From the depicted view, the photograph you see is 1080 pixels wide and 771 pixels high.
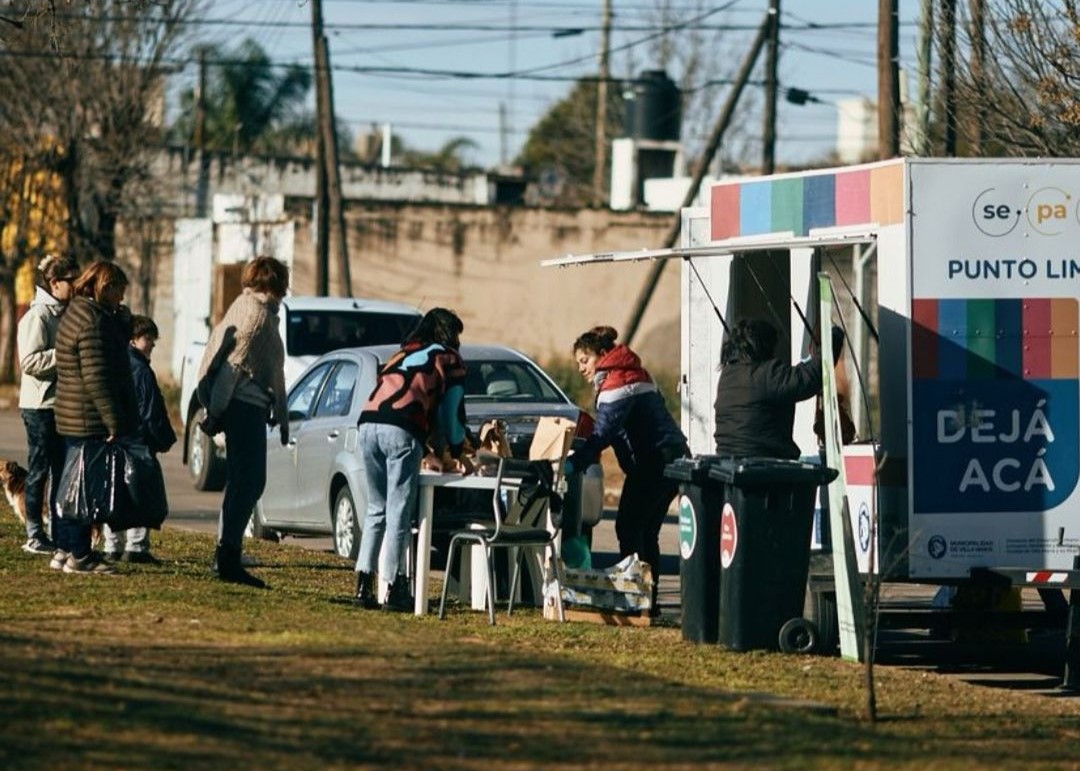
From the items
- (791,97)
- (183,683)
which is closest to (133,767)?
(183,683)

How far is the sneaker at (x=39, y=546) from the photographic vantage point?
14.0m

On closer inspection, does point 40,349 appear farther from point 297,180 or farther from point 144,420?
point 297,180

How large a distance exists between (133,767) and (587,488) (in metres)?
8.54

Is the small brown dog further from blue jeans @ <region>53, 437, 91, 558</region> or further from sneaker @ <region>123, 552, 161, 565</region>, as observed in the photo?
blue jeans @ <region>53, 437, 91, 558</region>

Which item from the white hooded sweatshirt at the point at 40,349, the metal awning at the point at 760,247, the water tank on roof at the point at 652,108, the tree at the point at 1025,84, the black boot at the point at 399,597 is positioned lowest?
the black boot at the point at 399,597

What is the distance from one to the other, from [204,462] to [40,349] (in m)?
9.15

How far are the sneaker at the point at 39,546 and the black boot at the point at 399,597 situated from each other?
288 centimetres

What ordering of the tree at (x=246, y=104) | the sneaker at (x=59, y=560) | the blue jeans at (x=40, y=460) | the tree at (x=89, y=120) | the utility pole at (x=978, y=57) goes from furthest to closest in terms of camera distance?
Answer: 1. the tree at (x=246, y=104)
2. the tree at (x=89, y=120)
3. the utility pole at (x=978, y=57)
4. the blue jeans at (x=40, y=460)
5. the sneaker at (x=59, y=560)

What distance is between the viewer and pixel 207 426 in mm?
12750

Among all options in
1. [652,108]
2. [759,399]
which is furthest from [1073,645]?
[652,108]

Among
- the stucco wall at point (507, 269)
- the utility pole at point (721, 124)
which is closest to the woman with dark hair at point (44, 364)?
the utility pole at point (721, 124)

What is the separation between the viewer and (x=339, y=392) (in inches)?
624

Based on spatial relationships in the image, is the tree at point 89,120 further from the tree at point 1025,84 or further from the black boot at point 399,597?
the black boot at point 399,597

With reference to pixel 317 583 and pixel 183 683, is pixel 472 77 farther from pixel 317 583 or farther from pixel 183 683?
pixel 183 683
